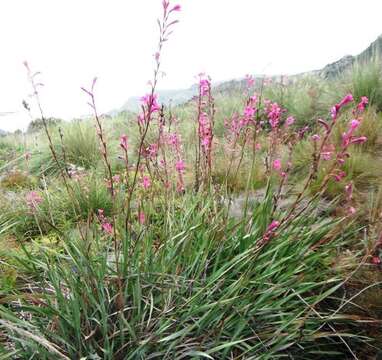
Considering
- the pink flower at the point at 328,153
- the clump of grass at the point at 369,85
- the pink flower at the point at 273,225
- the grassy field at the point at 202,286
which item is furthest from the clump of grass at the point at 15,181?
the clump of grass at the point at 369,85

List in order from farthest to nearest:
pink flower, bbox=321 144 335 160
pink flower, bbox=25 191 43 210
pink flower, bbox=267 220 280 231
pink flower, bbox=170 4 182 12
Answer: pink flower, bbox=25 191 43 210, pink flower, bbox=321 144 335 160, pink flower, bbox=267 220 280 231, pink flower, bbox=170 4 182 12

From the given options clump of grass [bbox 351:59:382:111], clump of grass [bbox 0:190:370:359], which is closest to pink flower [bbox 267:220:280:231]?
clump of grass [bbox 0:190:370:359]

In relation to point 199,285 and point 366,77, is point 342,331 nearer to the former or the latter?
point 199,285

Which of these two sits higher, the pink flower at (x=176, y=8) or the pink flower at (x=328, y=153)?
the pink flower at (x=176, y=8)

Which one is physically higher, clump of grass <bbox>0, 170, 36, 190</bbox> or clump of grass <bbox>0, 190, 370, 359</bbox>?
clump of grass <bbox>0, 190, 370, 359</bbox>

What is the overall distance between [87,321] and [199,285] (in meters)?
0.54

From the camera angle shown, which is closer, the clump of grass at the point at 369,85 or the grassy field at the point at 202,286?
the grassy field at the point at 202,286

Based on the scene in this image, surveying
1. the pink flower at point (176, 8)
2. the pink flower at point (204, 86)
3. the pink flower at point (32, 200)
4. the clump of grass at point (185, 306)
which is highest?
the pink flower at point (176, 8)

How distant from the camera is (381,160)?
3242mm

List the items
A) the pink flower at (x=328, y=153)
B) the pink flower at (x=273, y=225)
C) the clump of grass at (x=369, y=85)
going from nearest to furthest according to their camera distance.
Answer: the pink flower at (x=273, y=225)
the pink flower at (x=328, y=153)
the clump of grass at (x=369, y=85)

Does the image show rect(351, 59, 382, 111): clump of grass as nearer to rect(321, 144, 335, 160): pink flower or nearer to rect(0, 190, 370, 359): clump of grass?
rect(321, 144, 335, 160): pink flower

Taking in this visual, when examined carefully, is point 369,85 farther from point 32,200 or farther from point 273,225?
point 32,200

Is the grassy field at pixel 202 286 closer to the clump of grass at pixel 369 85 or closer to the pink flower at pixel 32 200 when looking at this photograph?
the pink flower at pixel 32 200

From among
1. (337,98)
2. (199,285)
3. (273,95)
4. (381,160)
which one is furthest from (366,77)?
(199,285)
